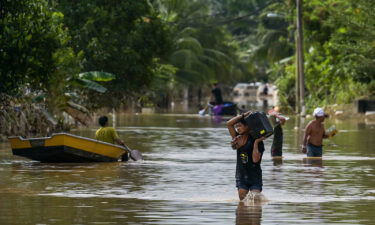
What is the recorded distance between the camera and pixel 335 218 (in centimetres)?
1459

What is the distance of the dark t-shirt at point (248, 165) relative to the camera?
1638cm

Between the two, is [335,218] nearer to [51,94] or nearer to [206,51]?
[51,94]

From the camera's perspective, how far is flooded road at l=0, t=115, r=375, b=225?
14.7m

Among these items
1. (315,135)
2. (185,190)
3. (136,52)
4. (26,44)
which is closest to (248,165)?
(185,190)

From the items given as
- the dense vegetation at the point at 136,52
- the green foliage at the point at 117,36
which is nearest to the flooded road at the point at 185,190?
the dense vegetation at the point at 136,52

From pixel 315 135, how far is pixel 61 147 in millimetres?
5905

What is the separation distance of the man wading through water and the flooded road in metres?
0.34

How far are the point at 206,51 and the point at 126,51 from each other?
137 feet

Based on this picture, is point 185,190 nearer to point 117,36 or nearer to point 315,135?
point 315,135

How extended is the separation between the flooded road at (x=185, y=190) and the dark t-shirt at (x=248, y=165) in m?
0.45

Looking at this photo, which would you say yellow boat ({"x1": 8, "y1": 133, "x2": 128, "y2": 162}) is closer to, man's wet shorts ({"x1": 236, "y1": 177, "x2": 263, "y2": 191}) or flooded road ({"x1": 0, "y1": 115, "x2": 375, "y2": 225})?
flooded road ({"x1": 0, "y1": 115, "x2": 375, "y2": 225})

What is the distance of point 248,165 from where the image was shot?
1639 centimetres

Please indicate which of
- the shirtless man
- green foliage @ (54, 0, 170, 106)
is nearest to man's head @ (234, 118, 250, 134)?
the shirtless man

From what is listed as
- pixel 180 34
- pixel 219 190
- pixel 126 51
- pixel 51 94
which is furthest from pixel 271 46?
pixel 219 190
